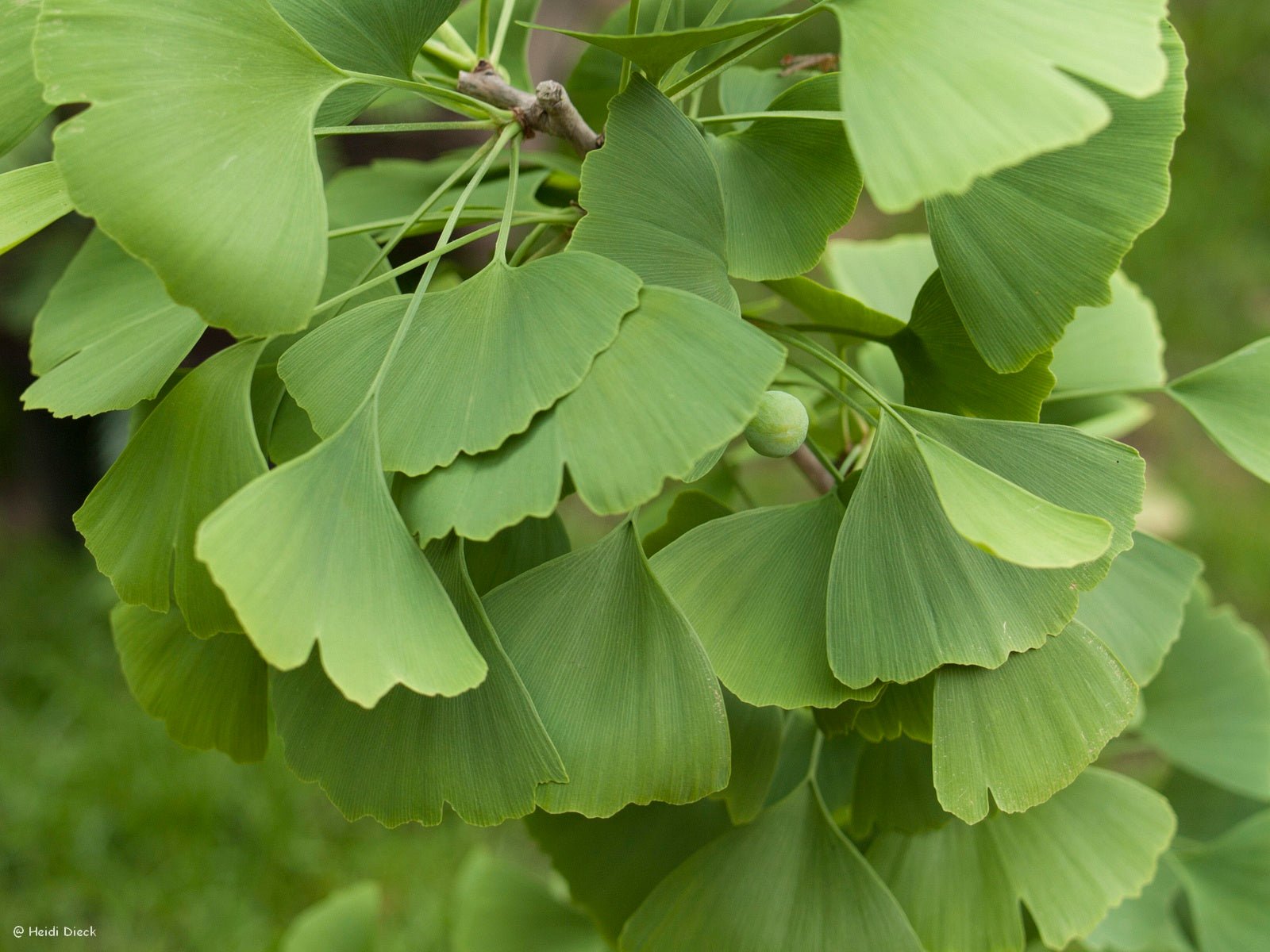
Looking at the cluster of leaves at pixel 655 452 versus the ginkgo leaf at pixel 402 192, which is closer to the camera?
the cluster of leaves at pixel 655 452

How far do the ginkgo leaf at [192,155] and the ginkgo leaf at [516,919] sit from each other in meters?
0.59

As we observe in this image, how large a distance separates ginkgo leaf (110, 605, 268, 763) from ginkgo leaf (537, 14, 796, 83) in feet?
1.17

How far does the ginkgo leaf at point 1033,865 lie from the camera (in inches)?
22.2

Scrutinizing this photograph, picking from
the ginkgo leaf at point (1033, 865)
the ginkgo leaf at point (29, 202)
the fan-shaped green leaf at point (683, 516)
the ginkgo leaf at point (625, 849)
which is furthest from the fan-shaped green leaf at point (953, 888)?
the ginkgo leaf at point (29, 202)

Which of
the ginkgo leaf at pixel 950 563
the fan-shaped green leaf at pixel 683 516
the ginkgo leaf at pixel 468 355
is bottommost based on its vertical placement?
the fan-shaped green leaf at pixel 683 516

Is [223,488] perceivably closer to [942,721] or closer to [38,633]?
[942,721]

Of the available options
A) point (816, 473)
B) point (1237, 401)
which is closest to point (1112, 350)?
point (1237, 401)

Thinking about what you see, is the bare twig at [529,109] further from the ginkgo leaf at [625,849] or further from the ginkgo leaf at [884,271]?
the ginkgo leaf at [625,849]

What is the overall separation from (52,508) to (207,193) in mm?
2132

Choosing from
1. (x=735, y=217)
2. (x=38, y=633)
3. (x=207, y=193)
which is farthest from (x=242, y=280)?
(x=38, y=633)

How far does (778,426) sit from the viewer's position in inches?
20.0

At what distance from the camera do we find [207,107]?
1.34 ft

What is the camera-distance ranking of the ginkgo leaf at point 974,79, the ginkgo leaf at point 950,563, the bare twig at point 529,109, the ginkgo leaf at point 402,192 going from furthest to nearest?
the ginkgo leaf at point 402,192 → the bare twig at point 529,109 → the ginkgo leaf at point 950,563 → the ginkgo leaf at point 974,79

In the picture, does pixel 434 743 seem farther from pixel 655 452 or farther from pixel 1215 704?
pixel 1215 704
